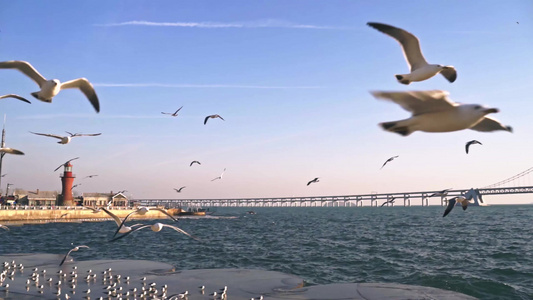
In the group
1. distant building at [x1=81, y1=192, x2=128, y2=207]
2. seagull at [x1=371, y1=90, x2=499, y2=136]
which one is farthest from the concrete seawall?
seagull at [x1=371, y1=90, x2=499, y2=136]

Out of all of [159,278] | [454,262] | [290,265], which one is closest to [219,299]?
[159,278]

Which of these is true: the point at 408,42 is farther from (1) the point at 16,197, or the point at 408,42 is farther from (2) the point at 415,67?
(1) the point at 16,197

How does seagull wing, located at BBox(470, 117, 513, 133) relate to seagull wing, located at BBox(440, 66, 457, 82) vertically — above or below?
below

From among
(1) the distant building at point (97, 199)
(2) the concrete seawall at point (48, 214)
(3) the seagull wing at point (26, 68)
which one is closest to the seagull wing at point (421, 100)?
(3) the seagull wing at point (26, 68)

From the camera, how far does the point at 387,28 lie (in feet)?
31.6

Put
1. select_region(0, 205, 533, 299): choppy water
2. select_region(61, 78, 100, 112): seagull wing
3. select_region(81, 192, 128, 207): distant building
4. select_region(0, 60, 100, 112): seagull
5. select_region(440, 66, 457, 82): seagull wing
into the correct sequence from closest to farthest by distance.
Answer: select_region(440, 66, 457, 82): seagull wing, select_region(0, 60, 100, 112): seagull, select_region(61, 78, 100, 112): seagull wing, select_region(0, 205, 533, 299): choppy water, select_region(81, 192, 128, 207): distant building

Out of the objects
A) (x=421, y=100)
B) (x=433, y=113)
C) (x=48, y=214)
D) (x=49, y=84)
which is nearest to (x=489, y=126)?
(x=433, y=113)

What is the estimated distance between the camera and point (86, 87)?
12047mm

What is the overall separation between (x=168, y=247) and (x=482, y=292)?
70.8 ft

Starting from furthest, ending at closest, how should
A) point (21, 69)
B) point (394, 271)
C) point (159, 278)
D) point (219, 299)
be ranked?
point (394, 271), point (159, 278), point (219, 299), point (21, 69)

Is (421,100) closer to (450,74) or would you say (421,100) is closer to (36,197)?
(450,74)

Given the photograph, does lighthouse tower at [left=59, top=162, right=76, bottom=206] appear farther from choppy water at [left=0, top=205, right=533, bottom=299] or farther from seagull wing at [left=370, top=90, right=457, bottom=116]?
seagull wing at [left=370, top=90, right=457, bottom=116]

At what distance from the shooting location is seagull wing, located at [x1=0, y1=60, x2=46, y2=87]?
11.3 metres

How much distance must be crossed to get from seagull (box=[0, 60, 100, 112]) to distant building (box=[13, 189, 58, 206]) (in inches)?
3239
